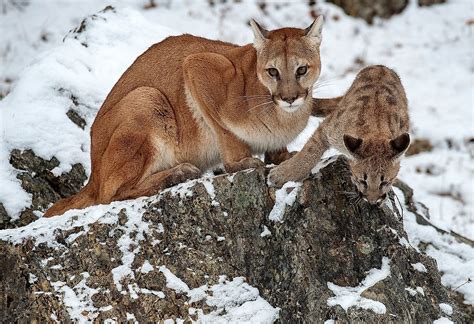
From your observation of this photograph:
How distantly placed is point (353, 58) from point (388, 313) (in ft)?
29.2

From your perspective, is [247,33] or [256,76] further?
[247,33]

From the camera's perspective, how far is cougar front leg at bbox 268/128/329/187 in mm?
7008

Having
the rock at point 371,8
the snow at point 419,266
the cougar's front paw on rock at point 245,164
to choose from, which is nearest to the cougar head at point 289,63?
the cougar's front paw on rock at point 245,164

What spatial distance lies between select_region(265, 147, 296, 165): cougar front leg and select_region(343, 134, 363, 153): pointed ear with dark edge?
63.3 inches

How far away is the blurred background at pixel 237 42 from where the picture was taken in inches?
370

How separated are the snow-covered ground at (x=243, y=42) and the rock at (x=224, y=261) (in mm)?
1709

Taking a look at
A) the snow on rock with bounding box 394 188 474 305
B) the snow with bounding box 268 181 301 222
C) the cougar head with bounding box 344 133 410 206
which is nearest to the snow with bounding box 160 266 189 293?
the snow with bounding box 268 181 301 222

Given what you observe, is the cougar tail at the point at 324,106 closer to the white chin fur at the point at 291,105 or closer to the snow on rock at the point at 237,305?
the white chin fur at the point at 291,105

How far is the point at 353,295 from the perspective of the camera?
6.27 metres

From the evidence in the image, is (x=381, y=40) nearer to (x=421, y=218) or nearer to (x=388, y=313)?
(x=421, y=218)

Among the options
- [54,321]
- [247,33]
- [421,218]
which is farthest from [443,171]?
[54,321]

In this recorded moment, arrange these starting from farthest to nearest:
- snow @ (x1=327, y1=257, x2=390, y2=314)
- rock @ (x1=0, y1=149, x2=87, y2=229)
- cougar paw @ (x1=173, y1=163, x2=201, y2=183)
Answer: rock @ (x1=0, y1=149, x2=87, y2=229) → cougar paw @ (x1=173, y1=163, x2=201, y2=183) → snow @ (x1=327, y1=257, x2=390, y2=314)

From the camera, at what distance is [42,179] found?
8930 millimetres

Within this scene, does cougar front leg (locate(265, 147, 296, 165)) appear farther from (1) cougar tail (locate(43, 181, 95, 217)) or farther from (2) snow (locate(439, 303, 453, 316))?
(2) snow (locate(439, 303, 453, 316))
